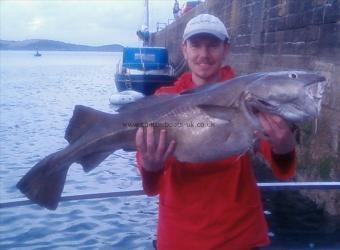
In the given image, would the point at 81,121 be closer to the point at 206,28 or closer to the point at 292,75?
the point at 206,28

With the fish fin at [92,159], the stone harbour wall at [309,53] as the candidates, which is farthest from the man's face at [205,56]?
the stone harbour wall at [309,53]

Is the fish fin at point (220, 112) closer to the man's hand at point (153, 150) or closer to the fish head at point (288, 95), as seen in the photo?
the fish head at point (288, 95)

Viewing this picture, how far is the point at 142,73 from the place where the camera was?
26000mm

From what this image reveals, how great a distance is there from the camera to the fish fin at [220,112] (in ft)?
9.46

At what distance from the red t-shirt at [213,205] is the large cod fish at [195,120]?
0.37ft

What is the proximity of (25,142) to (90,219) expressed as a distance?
32.2 ft

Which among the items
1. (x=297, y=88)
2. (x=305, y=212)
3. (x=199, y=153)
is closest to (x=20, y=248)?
(x=305, y=212)

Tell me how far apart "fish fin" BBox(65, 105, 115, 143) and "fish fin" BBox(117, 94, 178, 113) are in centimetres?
17

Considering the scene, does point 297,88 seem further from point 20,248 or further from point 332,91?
point 20,248

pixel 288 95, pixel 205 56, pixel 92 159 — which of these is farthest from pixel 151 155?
pixel 288 95

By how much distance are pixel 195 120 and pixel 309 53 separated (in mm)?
6994

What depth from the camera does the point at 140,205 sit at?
10.3 m

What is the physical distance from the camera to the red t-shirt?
9.40 ft

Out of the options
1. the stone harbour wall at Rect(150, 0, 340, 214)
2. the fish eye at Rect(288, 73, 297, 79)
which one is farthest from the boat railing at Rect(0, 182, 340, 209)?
the stone harbour wall at Rect(150, 0, 340, 214)
